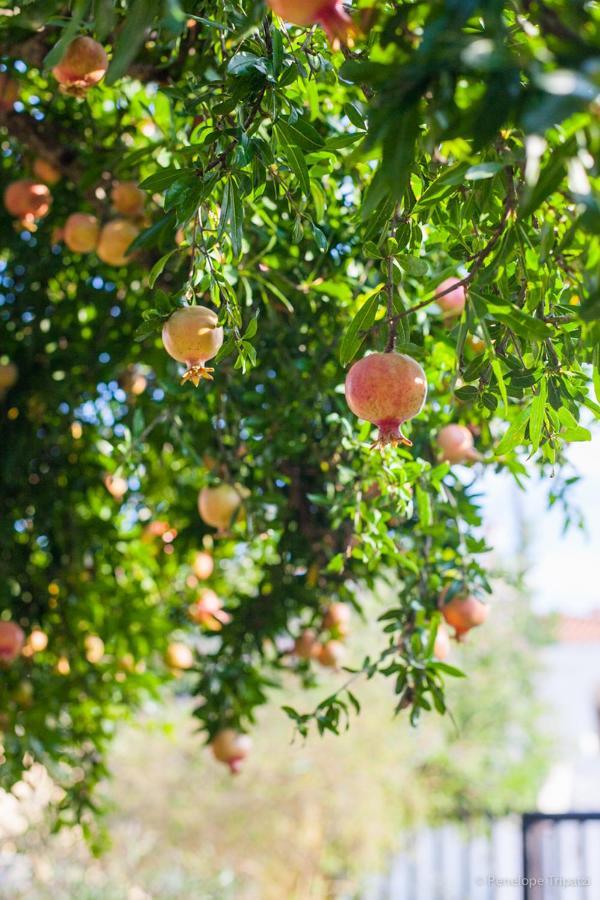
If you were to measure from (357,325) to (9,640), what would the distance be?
3.67 ft

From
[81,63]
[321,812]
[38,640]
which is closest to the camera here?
[81,63]

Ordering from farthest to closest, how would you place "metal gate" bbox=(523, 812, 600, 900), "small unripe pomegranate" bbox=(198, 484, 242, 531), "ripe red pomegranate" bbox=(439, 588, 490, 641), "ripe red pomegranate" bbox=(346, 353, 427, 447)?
"metal gate" bbox=(523, 812, 600, 900), "small unripe pomegranate" bbox=(198, 484, 242, 531), "ripe red pomegranate" bbox=(439, 588, 490, 641), "ripe red pomegranate" bbox=(346, 353, 427, 447)

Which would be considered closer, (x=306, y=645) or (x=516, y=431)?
(x=516, y=431)

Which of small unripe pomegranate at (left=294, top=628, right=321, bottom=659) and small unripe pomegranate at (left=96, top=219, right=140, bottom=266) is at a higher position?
small unripe pomegranate at (left=96, top=219, right=140, bottom=266)

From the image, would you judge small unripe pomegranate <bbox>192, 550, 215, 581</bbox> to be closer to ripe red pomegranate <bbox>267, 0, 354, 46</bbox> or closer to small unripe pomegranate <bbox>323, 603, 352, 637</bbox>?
small unripe pomegranate <bbox>323, 603, 352, 637</bbox>

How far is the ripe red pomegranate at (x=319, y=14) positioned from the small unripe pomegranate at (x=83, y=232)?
0.91m

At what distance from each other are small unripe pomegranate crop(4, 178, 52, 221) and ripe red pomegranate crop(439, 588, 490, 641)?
0.91 metres

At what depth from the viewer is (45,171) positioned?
1.58 meters

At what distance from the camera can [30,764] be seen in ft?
5.81

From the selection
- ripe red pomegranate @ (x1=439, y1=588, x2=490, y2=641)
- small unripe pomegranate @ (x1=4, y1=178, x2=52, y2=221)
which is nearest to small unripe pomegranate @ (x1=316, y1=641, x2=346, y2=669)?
ripe red pomegranate @ (x1=439, y1=588, x2=490, y2=641)

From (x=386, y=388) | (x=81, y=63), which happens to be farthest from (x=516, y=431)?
(x=81, y=63)

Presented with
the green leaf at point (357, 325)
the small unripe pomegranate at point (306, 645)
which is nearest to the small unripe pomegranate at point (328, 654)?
the small unripe pomegranate at point (306, 645)

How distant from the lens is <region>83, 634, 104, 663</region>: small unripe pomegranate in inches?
77.0

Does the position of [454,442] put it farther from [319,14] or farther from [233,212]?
[319,14]
